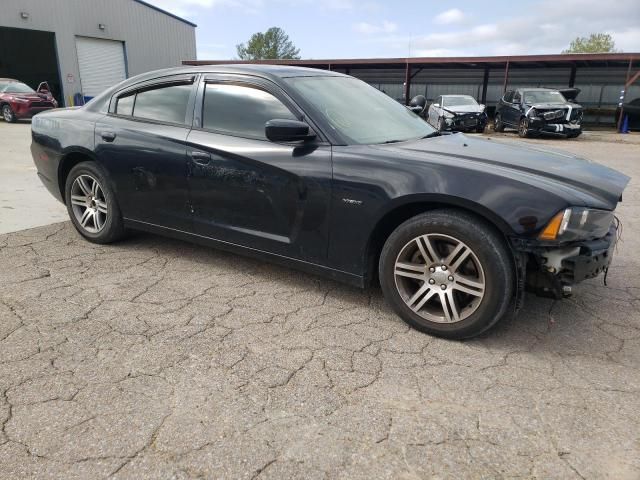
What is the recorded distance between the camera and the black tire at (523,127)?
54.2 ft

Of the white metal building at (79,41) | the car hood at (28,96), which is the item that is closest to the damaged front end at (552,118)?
the car hood at (28,96)

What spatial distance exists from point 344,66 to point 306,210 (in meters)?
25.3

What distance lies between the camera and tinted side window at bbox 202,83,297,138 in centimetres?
332

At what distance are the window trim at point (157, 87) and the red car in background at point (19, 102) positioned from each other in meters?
16.5

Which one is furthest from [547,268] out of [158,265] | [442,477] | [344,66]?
[344,66]

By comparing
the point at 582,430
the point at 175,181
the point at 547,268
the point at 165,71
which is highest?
the point at 165,71

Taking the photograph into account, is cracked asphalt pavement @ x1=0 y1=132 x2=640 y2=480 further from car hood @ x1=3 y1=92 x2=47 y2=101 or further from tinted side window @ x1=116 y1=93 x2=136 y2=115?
car hood @ x1=3 y1=92 x2=47 y2=101

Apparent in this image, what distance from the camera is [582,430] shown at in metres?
2.08

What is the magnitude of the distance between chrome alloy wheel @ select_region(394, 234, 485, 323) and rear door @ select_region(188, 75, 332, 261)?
22.1 inches

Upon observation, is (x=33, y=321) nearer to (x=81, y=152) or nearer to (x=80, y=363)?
(x=80, y=363)

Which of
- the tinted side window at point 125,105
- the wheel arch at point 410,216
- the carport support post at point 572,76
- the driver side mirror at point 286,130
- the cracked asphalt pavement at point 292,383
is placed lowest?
the cracked asphalt pavement at point 292,383

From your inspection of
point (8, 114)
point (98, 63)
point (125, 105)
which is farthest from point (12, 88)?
point (125, 105)

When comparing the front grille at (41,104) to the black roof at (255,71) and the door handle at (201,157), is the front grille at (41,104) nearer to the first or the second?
the black roof at (255,71)

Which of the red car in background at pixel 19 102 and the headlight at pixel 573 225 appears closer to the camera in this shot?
the headlight at pixel 573 225
